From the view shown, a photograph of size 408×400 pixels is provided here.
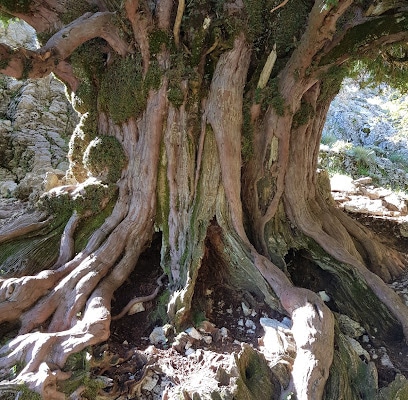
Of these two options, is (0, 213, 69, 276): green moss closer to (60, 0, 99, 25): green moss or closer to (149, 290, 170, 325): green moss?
(149, 290, 170, 325): green moss

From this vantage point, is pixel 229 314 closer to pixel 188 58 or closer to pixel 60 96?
pixel 188 58

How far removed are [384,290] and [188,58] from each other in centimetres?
316

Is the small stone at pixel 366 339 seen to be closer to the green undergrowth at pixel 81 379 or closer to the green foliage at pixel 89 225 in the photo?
the green undergrowth at pixel 81 379

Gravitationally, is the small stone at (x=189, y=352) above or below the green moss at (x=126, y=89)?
below

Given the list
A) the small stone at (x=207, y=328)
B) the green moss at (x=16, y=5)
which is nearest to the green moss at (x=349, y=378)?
the small stone at (x=207, y=328)

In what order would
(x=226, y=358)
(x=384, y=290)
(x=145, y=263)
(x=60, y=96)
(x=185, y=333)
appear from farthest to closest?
(x=60, y=96)
(x=145, y=263)
(x=384, y=290)
(x=185, y=333)
(x=226, y=358)

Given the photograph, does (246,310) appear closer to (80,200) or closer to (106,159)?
(80,200)

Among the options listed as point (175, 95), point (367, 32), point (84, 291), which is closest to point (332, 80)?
point (367, 32)

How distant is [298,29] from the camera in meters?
4.34

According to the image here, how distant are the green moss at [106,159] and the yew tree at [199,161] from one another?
15 mm

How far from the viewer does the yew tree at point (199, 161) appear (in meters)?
3.33

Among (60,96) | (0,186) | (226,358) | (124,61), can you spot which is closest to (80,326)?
(226,358)

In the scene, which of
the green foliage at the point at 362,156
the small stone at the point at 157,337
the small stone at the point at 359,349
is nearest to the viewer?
the small stone at the point at 359,349

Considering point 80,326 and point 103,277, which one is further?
point 103,277
